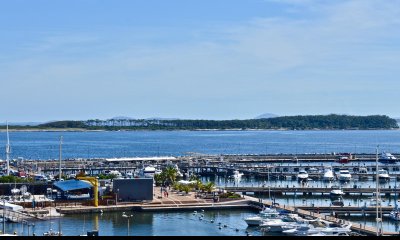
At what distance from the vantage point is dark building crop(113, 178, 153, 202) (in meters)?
40.5

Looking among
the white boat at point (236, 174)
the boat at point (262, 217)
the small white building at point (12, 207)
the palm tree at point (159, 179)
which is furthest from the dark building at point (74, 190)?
the white boat at point (236, 174)

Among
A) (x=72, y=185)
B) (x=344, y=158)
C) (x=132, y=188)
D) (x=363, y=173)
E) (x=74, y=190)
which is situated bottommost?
(x=363, y=173)

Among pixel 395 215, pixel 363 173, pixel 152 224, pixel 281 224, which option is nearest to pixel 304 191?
pixel 395 215

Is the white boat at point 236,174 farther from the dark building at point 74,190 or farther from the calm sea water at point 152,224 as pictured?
the dark building at point 74,190

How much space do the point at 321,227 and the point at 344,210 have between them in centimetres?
817

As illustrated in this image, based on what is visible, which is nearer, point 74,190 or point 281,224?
point 281,224

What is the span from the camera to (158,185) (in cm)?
5075

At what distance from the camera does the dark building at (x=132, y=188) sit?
4047 centimetres

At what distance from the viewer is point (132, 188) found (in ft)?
133

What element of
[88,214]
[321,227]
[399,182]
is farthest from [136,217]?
[399,182]

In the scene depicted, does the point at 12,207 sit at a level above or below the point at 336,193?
above

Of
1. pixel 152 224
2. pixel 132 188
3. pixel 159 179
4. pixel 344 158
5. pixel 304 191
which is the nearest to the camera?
pixel 152 224

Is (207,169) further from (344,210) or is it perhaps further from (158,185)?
(344,210)

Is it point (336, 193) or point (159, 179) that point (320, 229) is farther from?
point (159, 179)
